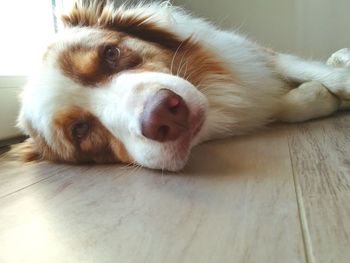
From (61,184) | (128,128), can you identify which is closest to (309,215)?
(128,128)

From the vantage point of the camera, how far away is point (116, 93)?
149 cm

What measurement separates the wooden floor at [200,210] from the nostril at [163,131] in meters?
0.11

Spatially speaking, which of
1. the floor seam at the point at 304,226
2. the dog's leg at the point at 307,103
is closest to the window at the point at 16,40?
the dog's leg at the point at 307,103

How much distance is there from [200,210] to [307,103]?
106cm

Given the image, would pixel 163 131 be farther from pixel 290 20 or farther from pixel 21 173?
pixel 290 20

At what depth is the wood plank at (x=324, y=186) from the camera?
2.25 feet

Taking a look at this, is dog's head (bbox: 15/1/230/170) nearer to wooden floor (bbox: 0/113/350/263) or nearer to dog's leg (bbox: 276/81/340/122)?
wooden floor (bbox: 0/113/350/263)

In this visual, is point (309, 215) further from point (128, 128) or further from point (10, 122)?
point (10, 122)

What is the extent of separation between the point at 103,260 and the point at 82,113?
3.02 ft

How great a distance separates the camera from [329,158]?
121 cm

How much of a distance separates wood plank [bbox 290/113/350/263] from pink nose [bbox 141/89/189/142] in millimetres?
340

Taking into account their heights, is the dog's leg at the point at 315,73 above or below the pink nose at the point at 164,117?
above

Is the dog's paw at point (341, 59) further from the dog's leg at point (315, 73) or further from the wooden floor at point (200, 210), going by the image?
the wooden floor at point (200, 210)

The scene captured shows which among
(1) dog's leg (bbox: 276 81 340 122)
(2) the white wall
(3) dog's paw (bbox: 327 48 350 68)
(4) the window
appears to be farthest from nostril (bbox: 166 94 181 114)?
(2) the white wall
